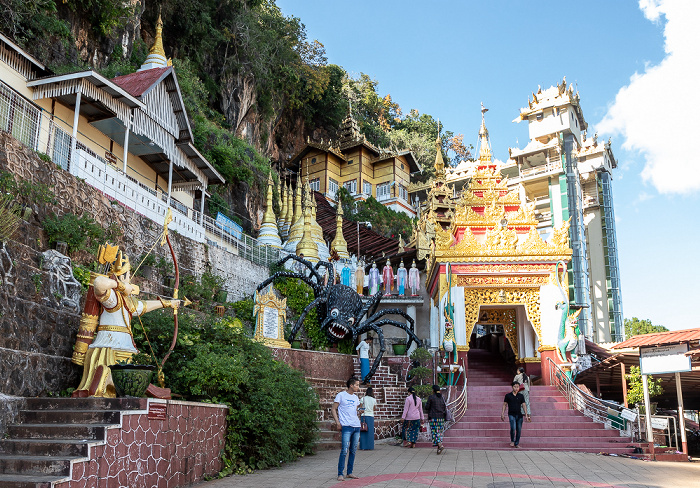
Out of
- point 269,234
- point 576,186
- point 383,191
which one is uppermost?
point 383,191

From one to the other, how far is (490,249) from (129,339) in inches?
461

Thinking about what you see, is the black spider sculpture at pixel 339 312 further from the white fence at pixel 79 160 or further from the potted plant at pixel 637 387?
the potted plant at pixel 637 387

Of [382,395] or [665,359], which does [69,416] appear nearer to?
[665,359]

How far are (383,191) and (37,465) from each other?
151 feet

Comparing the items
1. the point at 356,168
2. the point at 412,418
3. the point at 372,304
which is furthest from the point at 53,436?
the point at 356,168

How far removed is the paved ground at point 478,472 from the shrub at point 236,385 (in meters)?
0.45

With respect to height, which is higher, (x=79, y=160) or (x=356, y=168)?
(x=356, y=168)

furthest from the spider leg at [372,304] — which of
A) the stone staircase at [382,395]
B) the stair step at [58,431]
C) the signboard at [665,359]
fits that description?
the stair step at [58,431]

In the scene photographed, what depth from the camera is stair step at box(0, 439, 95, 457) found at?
6125 mm

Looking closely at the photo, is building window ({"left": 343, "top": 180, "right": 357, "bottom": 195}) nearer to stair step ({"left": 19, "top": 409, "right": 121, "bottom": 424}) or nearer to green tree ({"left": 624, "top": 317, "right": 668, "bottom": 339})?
green tree ({"left": 624, "top": 317, "right": 668, "bottom": 339})

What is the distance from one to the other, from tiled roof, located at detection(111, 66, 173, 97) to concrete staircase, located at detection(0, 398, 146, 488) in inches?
492

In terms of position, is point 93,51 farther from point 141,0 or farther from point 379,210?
point 379,210

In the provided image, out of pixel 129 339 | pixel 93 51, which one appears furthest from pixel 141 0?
pixel 129 339

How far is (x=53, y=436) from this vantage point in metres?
6.59
